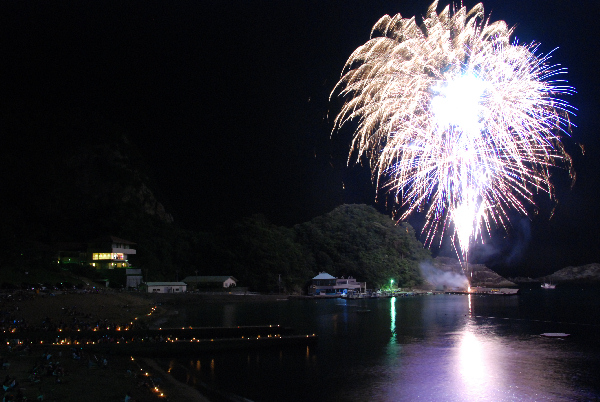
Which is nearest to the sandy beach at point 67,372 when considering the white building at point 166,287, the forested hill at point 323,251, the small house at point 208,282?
the white building at point 166,287

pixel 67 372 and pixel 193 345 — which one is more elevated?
pixel 67 372

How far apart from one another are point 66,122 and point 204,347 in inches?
2568

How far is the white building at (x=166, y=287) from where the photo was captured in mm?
55406

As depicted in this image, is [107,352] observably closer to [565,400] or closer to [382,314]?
[565,400]

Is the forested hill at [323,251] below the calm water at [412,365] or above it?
above

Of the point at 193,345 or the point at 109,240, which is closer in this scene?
the point at 193,345

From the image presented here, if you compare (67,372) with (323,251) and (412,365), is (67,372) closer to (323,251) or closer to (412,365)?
(412,365)

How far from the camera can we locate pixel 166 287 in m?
57.1

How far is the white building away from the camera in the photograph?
5541 centimetres

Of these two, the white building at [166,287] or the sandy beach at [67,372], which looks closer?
the sandy beach at [67,372]

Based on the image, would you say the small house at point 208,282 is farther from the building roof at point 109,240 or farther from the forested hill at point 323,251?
the building roof at point 109,240

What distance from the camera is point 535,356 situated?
27.4 m

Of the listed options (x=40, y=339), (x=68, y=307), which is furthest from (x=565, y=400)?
(x=68, y=307)

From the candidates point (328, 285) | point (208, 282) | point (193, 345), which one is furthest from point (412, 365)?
point (328, 285)
